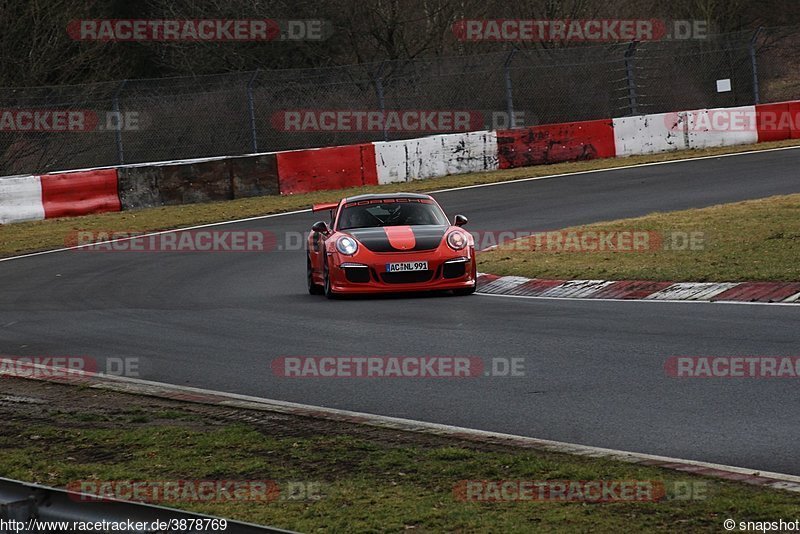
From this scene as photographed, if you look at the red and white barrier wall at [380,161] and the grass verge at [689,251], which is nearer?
the grass verge at [689,251]

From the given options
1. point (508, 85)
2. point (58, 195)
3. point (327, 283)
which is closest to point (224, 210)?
point (58, 195)

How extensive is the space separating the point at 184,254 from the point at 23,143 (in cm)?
1027

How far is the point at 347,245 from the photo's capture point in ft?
48.4

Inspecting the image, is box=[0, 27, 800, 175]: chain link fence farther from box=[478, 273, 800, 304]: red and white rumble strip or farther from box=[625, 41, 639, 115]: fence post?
box=[478, 273, 800, 304]: red and white rumble strip

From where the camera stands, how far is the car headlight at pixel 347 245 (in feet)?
48.1

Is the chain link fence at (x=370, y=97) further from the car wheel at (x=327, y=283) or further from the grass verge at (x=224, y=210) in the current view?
the car wheel at (x=327, y=283)

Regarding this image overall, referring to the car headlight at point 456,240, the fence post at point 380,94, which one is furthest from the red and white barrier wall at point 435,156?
the car headlight at point 456,240

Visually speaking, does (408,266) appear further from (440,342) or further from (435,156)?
(435,156)

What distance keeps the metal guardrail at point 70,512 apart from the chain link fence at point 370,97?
23852 millimetres

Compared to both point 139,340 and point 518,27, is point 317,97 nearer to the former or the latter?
point 518,27

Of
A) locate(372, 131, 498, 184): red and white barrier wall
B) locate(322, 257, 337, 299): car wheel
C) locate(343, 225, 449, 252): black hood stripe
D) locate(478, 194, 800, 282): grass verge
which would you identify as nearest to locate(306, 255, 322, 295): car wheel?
locate(322, 257, 337, 299): car wheel

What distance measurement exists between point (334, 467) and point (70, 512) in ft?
7.41

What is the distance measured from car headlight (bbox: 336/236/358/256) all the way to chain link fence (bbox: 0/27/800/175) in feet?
46.8

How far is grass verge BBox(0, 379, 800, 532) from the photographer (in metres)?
5.46
